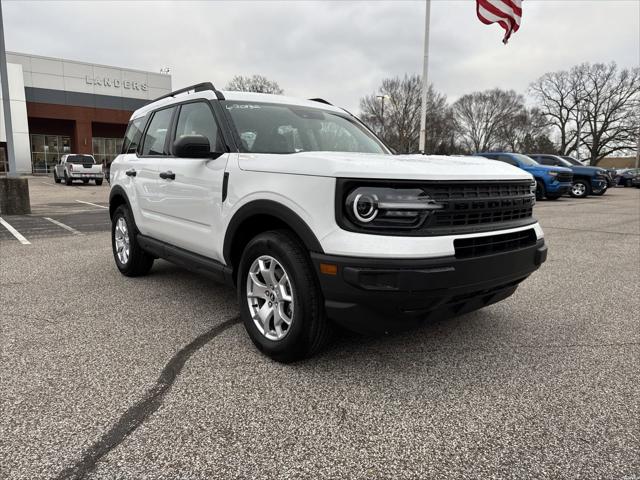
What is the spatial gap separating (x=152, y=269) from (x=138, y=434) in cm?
390

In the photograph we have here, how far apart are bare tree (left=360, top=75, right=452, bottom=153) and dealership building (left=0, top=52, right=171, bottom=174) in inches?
823

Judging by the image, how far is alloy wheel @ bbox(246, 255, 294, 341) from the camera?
3.04 m

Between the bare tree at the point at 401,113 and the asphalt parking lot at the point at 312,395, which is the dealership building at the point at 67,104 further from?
the asphalt parking lot at the point at 312,395

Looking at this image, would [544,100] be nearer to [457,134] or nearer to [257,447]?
[457,134]

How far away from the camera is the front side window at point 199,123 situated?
148 inches

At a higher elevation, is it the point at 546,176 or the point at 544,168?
the point at 544,168

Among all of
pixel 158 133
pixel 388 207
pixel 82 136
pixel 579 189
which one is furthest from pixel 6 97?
pixel 82 136

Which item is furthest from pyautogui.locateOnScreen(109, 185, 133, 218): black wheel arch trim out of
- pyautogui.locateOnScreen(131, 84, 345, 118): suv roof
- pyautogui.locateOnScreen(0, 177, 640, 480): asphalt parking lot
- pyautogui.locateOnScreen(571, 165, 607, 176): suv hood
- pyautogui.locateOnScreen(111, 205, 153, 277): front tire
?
pyautogui.locateOnScreen(571, 165, 607, 176): suv hood

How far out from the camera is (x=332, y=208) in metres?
2.65

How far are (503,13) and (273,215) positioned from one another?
36.4 ft

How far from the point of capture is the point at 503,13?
37.6 feet

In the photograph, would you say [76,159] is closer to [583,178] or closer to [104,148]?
[104,148]

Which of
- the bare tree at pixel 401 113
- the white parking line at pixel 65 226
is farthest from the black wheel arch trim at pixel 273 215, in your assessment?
the bare tree at pixel 401 113

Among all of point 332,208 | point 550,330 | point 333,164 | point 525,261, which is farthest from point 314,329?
point 550,330
